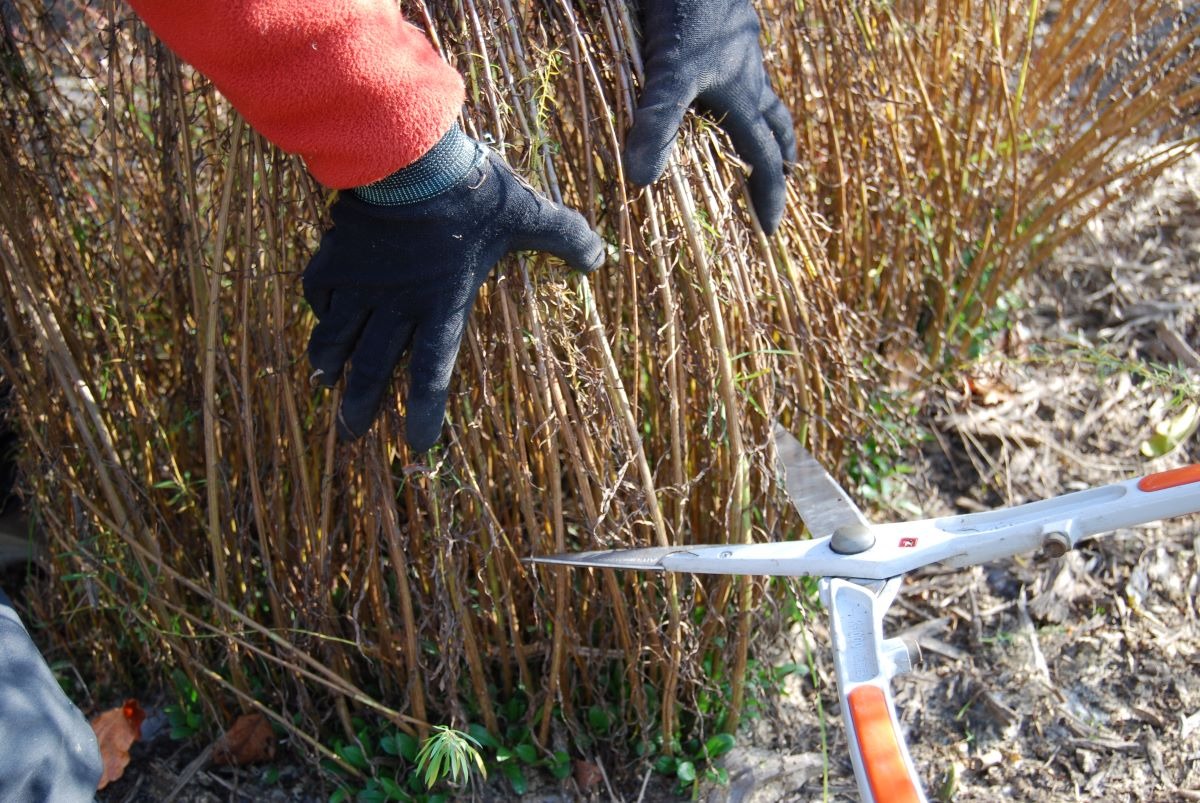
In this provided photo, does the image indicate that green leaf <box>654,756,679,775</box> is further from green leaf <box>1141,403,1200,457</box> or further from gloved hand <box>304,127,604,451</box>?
green leaf <box>1141,403,1200,457</box>

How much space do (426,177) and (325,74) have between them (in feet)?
0.63

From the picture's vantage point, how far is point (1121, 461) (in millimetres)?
2938

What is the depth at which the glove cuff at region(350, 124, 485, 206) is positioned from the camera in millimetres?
1537

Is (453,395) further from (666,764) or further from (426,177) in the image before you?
(666,764)

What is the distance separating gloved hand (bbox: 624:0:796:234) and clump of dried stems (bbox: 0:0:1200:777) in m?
0.05

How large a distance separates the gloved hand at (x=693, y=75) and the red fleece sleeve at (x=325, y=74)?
34 cm

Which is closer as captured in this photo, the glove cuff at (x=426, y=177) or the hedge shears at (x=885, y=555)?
the hedge shears at (x=885, y=555)

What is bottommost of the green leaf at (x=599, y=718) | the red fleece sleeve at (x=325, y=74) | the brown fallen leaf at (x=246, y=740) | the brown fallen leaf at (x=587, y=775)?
the brown fallen leaf at (x=587, y=775)

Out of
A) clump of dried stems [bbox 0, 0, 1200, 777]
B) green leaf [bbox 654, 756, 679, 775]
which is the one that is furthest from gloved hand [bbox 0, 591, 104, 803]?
green leaf [bbox 654, 756, 679, 775]

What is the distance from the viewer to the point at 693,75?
5.66ft

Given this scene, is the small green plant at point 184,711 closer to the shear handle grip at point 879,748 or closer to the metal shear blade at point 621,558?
the metal shear blade at point 621,558

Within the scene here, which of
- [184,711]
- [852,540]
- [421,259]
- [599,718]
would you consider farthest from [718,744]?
[421,259]

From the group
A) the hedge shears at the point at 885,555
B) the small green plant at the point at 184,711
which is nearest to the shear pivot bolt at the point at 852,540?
the hedge shears at the point at 885,555

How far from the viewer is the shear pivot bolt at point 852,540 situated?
1640mm
